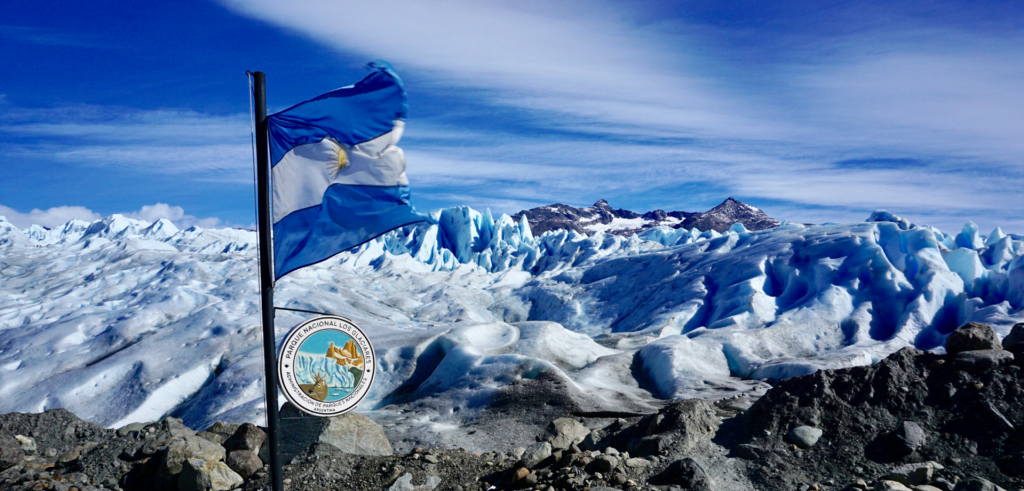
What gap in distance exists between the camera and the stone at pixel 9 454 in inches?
279

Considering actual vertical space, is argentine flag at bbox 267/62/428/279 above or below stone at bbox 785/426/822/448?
above

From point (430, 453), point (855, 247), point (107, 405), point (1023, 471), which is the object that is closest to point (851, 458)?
point (1023, 471)

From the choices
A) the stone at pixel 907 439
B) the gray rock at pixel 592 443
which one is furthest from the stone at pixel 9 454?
the stone at pixel 907 439

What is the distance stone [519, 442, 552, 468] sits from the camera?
668cm

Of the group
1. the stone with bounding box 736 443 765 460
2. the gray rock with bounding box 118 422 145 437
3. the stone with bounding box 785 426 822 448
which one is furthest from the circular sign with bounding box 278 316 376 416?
the gray rock with bounding box 118 422 145 437

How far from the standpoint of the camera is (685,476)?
5.88 meters

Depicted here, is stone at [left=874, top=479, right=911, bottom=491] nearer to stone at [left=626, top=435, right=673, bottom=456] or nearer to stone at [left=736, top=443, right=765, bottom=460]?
stone at [left=736, top=443, right=765, bottom=460]

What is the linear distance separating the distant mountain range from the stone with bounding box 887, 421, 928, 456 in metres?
→ 126

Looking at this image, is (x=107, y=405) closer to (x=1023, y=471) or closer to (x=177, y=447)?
(x=177, y=447)

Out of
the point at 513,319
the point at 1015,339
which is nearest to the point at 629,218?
the point at 513,319

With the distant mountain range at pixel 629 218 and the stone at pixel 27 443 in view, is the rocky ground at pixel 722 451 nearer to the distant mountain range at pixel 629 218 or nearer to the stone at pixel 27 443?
the stone at pixel 27 443

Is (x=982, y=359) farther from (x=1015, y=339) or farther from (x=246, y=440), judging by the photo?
(x=246, y=440)

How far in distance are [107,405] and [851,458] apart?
1978cm

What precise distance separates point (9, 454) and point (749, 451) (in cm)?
791
